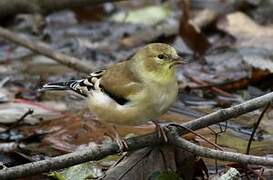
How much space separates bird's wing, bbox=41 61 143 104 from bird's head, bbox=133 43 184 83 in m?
0.08

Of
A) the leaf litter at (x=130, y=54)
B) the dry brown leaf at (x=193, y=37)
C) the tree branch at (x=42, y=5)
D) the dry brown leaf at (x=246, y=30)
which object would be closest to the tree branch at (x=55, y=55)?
the leaf litter at (x=130, y=54)

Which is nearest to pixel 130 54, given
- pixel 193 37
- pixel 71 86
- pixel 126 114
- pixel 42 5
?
pixel 193 37

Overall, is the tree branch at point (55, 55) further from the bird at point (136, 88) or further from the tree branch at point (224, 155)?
the tree branch at point (224, 155)

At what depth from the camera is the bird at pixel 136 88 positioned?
13.3ft

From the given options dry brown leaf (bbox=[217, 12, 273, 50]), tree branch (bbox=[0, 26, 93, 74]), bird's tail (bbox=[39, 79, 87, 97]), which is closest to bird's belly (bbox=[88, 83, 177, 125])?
bird's tail (bbox=[39, 79, 87, 97])

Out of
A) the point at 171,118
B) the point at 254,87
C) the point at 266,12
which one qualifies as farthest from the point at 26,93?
the point at 266,12

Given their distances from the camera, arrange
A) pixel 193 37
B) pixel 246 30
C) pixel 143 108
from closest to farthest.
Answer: pixel 143 108, pixel 193 37, pixel 246 30

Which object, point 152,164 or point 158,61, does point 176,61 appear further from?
point 152,164

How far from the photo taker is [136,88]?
413 centimetres

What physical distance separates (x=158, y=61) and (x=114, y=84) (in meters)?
0.27

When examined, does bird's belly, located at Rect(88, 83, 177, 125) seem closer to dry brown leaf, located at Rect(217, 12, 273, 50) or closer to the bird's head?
the bird's head

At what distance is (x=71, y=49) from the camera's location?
8.05 meters

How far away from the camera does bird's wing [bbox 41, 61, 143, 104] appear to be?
414cm

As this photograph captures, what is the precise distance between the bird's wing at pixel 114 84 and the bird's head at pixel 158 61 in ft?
0.26
